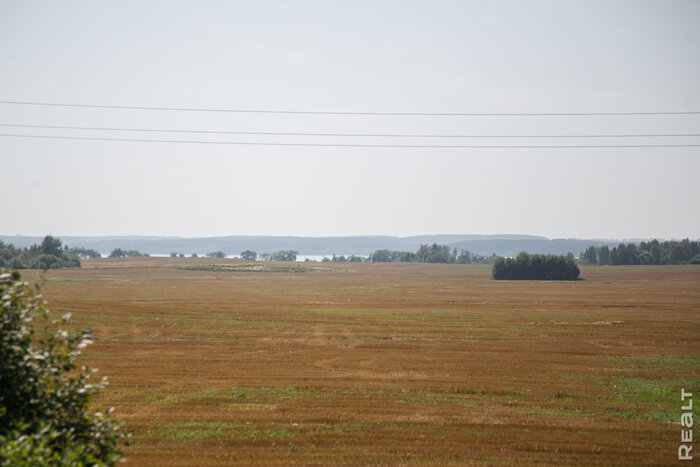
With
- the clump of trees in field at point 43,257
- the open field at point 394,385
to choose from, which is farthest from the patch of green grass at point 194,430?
the clump of trees in field at point 43,257

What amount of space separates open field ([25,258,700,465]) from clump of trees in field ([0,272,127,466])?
707 centimetres

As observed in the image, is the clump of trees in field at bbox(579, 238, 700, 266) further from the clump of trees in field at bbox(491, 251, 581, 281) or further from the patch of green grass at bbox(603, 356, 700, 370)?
the patch of green grass at bbox(603, 356, 700, 370)

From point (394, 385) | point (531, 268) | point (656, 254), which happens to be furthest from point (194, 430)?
point (656, 254)

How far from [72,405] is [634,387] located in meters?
23.5

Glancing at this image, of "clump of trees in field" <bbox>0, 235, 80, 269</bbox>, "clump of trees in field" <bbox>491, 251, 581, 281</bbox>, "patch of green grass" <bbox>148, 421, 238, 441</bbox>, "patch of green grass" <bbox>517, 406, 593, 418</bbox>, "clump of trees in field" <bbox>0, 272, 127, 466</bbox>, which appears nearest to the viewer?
"clump of trees in field" <bbox>0, 272, 127, 466</bbox>

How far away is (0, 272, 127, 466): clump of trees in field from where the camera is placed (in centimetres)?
712

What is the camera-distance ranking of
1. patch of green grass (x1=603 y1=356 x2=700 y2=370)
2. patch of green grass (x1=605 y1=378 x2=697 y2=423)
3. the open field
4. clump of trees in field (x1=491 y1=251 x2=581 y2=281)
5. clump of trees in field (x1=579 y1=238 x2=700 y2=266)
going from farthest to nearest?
clump of trees in field (x1=579 y1=238 x2=700 y2=266) → clump of trees in field (x1=491 y1=251 x2=581 y2=281) → patch of green grass (x1=603 y1=356 x2=700 y2=370) → patch of green grass (x1=605 y1=378 x2=697 y2=423) → the open field

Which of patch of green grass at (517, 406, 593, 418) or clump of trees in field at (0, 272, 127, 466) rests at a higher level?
clump of trees in field at (0, 272, 127, 466)

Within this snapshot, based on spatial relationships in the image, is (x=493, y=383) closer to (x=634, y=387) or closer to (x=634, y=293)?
(x=634, y=387)

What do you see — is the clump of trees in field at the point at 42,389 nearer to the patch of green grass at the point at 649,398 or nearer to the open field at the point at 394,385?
the open field at the point at 394,385

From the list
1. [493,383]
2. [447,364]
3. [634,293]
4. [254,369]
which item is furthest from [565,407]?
[634,293]

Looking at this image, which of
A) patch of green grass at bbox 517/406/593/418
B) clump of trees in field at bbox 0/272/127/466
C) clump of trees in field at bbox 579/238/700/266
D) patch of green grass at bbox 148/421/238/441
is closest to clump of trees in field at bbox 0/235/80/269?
patch of green grass at bbox 148/421/238/441

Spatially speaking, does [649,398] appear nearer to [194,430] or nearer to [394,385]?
[394,385]

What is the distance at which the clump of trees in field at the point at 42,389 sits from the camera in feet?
23.4
